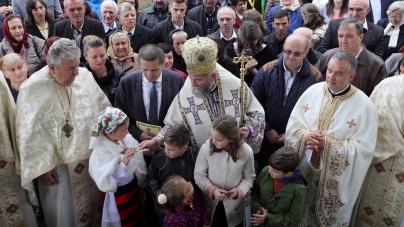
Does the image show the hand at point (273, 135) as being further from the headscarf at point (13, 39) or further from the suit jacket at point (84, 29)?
the headscarf at point (13, 39)

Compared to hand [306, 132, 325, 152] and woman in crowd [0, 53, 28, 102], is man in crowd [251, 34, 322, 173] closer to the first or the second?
hand [306, 132, 325, 152]

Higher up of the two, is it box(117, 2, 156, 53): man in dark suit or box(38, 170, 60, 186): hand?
box(117, 2, 156, 53): man in dark suit

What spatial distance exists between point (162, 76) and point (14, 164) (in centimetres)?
165

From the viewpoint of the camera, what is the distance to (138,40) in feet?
22.3

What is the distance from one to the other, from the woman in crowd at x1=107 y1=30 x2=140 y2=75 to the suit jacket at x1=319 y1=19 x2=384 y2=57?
2.76m

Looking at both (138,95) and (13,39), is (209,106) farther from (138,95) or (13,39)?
(13,39)

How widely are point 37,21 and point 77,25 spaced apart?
3.12 ft

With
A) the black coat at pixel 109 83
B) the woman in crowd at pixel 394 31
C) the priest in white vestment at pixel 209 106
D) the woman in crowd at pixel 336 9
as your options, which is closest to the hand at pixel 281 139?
the priest in white vestment at pixel 209 106

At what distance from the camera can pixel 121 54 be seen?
5.57 meters

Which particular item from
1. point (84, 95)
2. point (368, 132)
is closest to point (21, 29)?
point (84, 95)

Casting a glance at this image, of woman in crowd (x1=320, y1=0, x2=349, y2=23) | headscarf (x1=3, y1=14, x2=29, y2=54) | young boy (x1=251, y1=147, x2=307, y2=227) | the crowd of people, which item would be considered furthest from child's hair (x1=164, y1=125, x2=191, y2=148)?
woman in crowd (x1=320, y1=0, x2=349, y2=23)

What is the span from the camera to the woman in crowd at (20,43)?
5.98 m

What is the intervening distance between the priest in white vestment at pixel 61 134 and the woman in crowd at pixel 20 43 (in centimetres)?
210

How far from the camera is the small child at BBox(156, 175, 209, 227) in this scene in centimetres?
345
